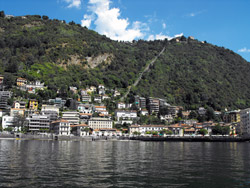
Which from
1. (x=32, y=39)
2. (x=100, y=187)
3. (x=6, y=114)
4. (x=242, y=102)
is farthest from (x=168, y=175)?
(x=242, y=102)

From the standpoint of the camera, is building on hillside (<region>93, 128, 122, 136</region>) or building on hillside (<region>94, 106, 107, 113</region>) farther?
building on hillside (<region>94, 106, 107, 113</region>)

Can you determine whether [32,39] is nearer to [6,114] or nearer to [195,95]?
[6,114]

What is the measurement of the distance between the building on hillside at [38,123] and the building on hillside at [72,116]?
940 cm

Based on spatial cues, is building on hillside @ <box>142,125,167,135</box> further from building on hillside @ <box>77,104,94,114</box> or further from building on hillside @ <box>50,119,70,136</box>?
building on hillside @ <box>50,119,70,136</box>

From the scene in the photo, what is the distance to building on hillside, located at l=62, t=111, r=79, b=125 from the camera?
4924 inches

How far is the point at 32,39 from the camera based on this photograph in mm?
183750

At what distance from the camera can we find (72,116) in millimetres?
127125

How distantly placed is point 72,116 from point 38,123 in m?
16.7

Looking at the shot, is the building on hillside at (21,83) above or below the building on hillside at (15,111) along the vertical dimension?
above

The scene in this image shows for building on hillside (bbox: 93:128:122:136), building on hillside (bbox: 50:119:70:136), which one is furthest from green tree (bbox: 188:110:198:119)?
building on hillside (bbox: 50:119:70:136)

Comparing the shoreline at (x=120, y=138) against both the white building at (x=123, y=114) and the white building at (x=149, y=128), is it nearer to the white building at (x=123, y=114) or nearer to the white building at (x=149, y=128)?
the white building at (x=149, y=128)

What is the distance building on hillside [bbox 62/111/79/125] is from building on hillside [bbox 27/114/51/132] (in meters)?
9.40

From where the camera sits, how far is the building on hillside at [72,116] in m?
125

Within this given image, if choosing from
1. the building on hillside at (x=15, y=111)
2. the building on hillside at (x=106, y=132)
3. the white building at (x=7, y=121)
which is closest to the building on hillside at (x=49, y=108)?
the building on hillside at (x=15, y=111)
